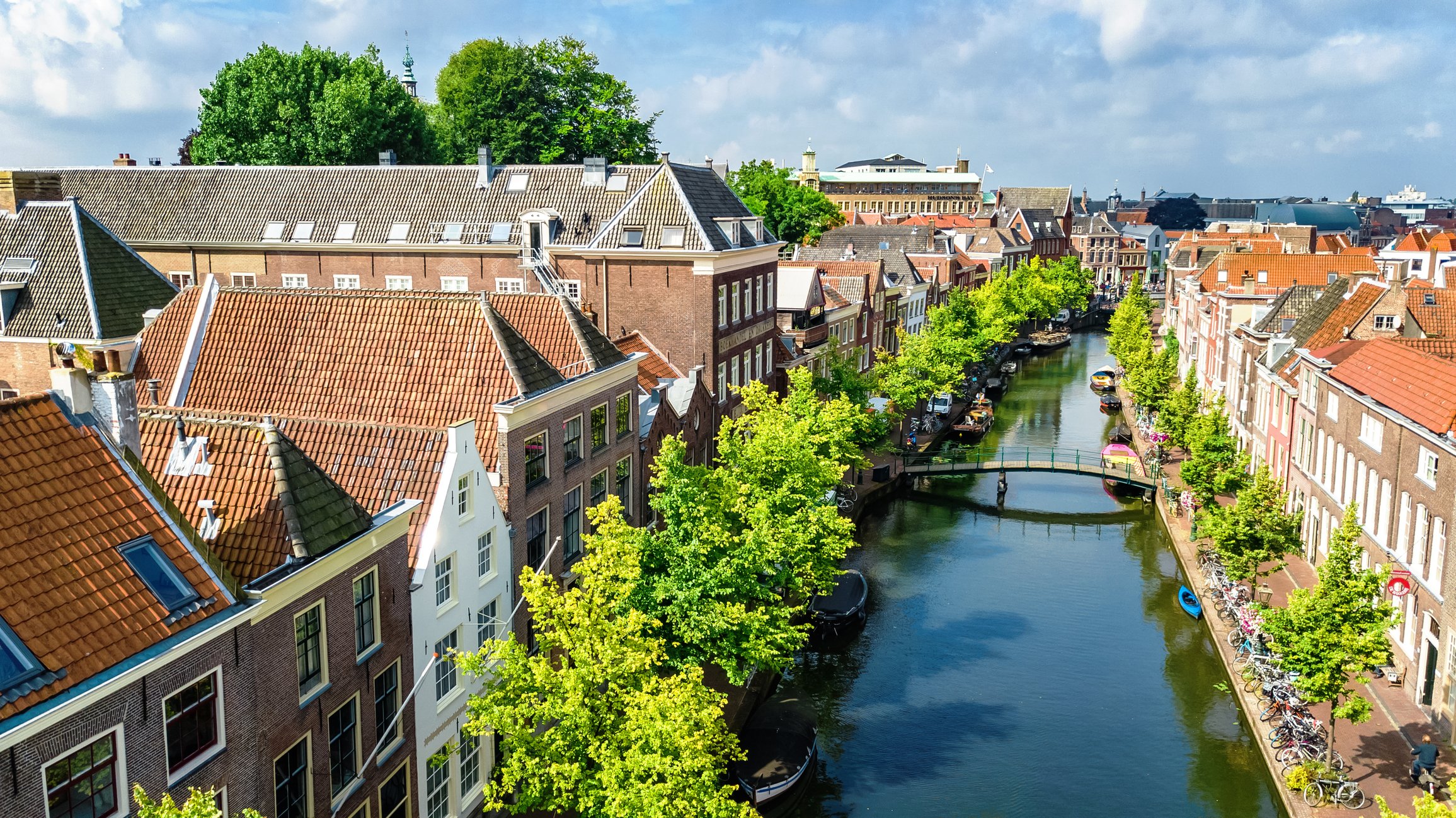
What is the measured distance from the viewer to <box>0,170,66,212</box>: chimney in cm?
4372

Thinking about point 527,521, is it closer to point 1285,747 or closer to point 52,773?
point 52,773

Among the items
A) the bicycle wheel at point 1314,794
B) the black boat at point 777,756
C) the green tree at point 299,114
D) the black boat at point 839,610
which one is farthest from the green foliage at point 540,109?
the bicycle wheel at point 1314,794

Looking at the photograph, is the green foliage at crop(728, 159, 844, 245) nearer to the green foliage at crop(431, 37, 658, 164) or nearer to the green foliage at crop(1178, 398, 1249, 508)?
the green foliage at crop(431, 37, 658, 164)

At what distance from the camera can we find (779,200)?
99125mm

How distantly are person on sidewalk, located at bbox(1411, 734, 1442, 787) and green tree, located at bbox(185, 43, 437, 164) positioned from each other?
Result: 60.5 m

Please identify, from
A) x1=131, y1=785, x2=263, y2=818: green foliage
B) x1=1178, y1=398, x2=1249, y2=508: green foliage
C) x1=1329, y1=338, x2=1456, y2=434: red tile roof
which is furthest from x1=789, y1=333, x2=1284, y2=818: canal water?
x1=131, y1=785, x2=263, y2=818: green foliage

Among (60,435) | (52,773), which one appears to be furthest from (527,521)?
(52,773)

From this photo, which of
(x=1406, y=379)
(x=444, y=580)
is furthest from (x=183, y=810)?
(x=1406, y=379)

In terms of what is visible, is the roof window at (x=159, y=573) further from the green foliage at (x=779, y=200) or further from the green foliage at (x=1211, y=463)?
the green foliage at (x=779, y=200)

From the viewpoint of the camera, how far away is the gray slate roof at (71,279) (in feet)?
126

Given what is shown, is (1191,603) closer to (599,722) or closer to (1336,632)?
(1336,632)

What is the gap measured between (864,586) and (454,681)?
2271 centimetres

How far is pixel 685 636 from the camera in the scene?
27797mm

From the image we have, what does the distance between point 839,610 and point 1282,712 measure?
50.1 ft
